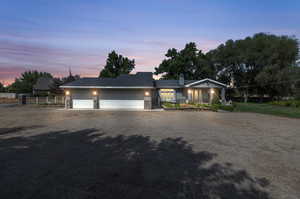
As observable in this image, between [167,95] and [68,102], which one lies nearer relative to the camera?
[68,102]

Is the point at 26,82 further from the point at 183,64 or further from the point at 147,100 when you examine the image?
the point at 147,100

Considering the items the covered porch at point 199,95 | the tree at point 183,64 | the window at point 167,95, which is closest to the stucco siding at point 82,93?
the window at point 167,95

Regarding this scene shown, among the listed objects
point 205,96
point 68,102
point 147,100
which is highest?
point 205,96

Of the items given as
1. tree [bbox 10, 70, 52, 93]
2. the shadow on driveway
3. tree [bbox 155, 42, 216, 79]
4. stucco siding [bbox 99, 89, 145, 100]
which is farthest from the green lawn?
tree [bbox 10, 70, 52, 93]

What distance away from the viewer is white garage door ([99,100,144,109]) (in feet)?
54.5

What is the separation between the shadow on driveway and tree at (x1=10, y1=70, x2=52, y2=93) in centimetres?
5610

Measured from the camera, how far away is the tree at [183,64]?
39.2m

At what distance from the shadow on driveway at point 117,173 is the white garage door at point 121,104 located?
11.7 metres

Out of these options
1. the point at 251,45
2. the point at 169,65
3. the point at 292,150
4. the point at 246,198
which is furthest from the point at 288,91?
the point at 246,198

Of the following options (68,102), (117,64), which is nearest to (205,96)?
(68,102)

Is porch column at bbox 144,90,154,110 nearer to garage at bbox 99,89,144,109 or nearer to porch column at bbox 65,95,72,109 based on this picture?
garage at bbox 99,89,144,109

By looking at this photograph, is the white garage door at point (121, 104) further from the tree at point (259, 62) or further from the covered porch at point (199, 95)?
the tree at point (259, 62)

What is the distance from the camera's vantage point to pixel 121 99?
16.6m

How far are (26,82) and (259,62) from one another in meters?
72.5
